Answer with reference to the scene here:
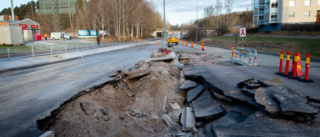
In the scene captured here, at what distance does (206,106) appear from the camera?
243 inches

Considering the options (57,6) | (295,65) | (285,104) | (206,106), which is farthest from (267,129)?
(57,6)

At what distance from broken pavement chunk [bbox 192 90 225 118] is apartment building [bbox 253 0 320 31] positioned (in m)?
61.6

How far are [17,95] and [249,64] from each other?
11918mm

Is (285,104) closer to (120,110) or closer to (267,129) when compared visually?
(267,129)

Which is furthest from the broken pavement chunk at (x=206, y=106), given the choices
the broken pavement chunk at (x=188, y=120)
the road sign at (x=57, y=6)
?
the road sign at (x=57, y=6)

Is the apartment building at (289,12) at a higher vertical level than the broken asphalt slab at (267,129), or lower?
higher

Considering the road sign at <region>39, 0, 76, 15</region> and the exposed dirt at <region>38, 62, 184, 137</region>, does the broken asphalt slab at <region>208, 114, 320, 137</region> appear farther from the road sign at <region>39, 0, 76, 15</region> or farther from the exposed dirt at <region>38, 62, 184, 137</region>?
the road sign at <region>39, 0, 76, 15</region>

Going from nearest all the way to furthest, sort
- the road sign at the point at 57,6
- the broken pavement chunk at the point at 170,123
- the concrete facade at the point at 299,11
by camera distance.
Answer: the broken pavement chunk at the point at 170,123 → the road sign at the point at 57,6 → the concrete facade at the point at 299,11

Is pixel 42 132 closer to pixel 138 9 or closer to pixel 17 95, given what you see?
pixel 17 95

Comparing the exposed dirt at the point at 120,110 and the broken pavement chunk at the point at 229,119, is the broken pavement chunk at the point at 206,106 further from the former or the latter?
the exposed dirt at the point at 120,110

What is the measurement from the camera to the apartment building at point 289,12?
6009 centimetres

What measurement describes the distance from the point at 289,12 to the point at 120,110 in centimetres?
6808

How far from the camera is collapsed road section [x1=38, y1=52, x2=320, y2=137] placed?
4.37 m

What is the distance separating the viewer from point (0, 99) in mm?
7078
